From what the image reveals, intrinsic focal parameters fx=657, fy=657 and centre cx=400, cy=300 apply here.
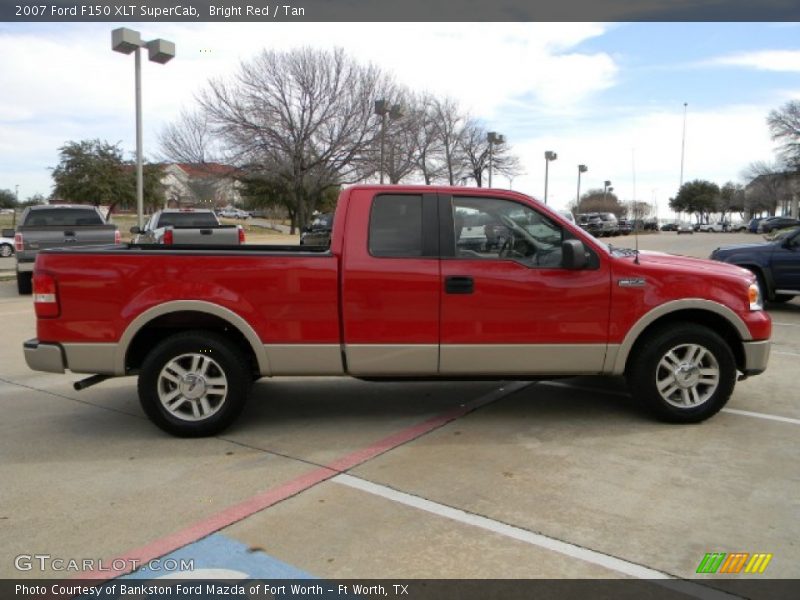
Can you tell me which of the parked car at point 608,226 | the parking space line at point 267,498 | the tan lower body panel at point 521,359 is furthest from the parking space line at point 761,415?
the parked car at point 608,226

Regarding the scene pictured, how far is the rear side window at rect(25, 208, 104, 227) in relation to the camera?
13.8 m

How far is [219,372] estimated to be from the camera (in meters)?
4.87

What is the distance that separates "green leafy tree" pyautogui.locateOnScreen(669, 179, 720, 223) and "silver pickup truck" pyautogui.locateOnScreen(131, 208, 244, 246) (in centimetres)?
10753

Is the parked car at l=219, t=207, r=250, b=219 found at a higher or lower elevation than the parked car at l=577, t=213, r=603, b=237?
higher

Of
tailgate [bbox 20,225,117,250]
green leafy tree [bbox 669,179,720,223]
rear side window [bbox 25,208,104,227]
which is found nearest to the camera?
tailgate [bbox 20,225,117,250]

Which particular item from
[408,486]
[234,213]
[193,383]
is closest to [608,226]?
[193,383]

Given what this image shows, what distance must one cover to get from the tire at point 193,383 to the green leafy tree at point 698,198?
115261mm

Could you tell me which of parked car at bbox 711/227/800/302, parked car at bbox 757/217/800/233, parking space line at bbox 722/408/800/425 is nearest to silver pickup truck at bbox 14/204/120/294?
parking space line at bbox 722/408/800/425

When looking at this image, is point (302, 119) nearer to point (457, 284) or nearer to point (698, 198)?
point (457, 284)

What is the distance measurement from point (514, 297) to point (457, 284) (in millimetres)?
439

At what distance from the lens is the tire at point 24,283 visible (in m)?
13.4

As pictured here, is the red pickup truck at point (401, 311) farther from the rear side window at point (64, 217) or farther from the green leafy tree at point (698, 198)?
the green leafy tree at point (698, 198)

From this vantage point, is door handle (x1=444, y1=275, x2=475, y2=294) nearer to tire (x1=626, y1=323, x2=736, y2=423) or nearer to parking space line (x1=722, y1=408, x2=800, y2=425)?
tire (x1=626, y1=323, x2=736, y2=423)

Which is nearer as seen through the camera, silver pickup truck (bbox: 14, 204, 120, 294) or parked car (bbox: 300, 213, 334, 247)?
parked car (bbox: 300, 213, 334, 247)
